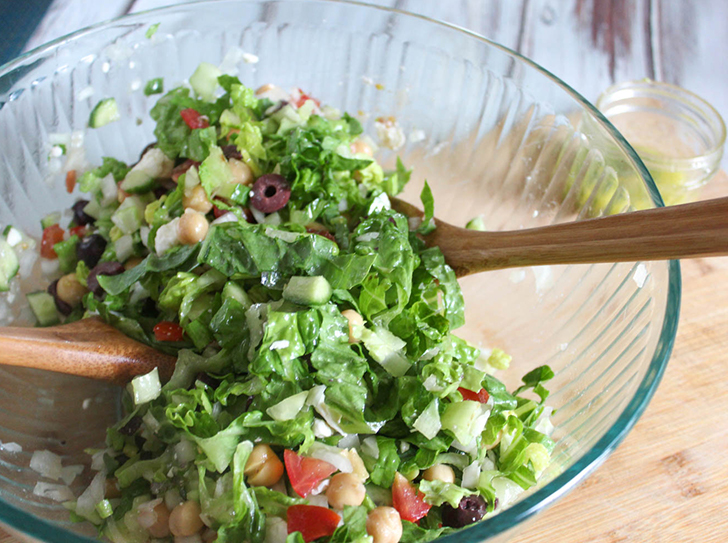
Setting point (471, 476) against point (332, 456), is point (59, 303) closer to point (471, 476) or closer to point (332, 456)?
point (332, 456)

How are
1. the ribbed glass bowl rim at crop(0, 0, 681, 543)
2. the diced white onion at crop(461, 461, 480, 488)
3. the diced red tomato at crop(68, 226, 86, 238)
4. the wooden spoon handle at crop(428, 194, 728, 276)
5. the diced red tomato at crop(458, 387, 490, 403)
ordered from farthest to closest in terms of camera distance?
the diced red tomato at crop(68, 226, 86, 238)
the diced red tomato at crop(458, 387, 490, 403)
the diced white onion at crop(461, 461, 480, 488)
the wooden spoon handle at crop(428, 194, 728, 276)
the ribbed glass bowl rim at crop(0, 0, 681, 543)

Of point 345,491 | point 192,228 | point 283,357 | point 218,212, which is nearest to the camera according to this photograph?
point 345,491

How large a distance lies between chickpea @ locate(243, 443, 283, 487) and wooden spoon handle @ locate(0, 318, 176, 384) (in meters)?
0.54

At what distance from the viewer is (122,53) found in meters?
2.84

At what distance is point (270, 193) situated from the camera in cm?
→ 246

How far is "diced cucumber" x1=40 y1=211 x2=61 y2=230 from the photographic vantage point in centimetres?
281

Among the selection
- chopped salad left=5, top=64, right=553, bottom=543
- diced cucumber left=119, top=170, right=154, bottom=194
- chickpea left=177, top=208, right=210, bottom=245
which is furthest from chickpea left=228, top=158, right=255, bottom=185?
diced cucumber left=119, top=170, right=154, bottom=194

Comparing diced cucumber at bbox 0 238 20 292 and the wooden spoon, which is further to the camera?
diced cucumber at bbox 0 238 20 292

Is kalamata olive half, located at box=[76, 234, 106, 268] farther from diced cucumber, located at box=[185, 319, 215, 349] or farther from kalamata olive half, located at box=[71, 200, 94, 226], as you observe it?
diced cucumber, located at box=[185, 319, 215, 349]

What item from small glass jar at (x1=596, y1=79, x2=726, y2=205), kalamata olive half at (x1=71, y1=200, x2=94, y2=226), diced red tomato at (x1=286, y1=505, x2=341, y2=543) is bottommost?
diced red tomato at (x1=286, y1=505, x2=341, y2=543)

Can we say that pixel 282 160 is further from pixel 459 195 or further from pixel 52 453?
pixel 52 453

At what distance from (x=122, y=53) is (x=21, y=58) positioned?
40 centimetres

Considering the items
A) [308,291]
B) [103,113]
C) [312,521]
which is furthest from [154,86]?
[312,521]

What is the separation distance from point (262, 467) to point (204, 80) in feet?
5.71
